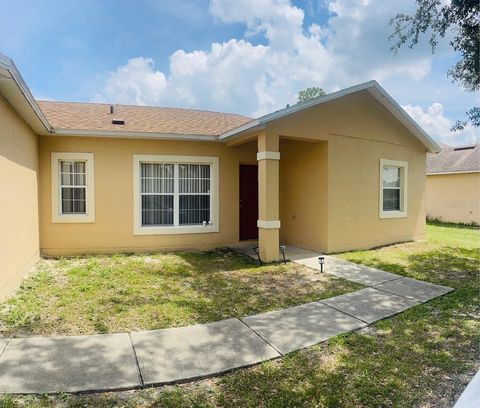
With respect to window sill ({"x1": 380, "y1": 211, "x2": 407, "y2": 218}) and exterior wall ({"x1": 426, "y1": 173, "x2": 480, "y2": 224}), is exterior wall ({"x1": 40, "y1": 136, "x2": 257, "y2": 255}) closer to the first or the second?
window sill ({"x1": 380, "y1": 211, "x2": 407, "y2": 218})

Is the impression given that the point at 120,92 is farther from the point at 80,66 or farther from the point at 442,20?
the point at 442,20

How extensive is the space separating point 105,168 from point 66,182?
110 centimetres

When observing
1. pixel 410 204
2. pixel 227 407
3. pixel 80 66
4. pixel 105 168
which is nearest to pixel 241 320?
pixel 227 407

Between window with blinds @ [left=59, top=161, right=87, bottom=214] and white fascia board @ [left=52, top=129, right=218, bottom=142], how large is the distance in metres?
0.85

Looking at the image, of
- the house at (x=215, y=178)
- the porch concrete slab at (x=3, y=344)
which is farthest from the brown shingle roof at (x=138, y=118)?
the porch concrete slab at (x=3, y=344)

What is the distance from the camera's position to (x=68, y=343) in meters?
3.88

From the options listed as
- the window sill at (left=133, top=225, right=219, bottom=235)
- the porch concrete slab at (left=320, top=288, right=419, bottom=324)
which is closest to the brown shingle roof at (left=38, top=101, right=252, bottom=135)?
the window sill at (left=133, top=225, right=219, bottom=235)

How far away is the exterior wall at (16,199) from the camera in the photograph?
553 centimetres

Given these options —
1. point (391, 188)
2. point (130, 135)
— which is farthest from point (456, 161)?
point (130, 135)

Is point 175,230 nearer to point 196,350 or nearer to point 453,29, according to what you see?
point 196,350

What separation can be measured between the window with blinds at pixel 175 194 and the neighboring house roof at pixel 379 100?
1472 mm

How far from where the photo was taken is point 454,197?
1869 cm

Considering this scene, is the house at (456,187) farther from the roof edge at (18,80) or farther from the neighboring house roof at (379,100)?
the roof edge at (18,80)

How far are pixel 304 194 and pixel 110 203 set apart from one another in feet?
18.1
